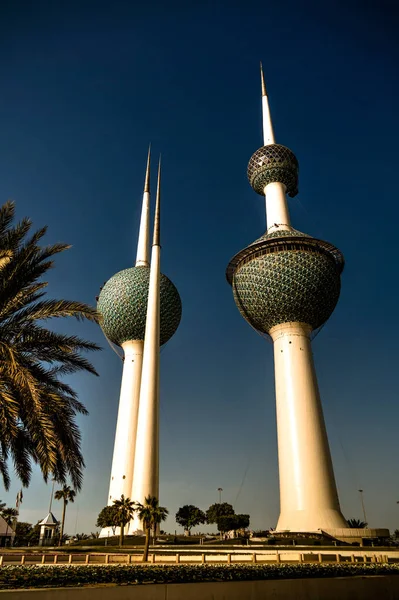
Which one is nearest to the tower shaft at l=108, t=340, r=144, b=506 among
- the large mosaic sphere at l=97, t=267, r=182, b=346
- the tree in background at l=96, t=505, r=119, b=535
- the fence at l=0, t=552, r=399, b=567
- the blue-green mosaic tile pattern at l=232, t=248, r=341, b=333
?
the large mosaic sphere at l=97, t=267, r=182, b=346

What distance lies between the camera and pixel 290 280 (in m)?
55.7

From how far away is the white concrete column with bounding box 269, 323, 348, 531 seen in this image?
148 ft

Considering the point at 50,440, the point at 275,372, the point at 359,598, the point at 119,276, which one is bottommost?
the point at 359,598

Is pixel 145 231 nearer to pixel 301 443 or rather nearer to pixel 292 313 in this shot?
pixel 292 313

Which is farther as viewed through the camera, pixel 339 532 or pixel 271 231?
pixel 271 231

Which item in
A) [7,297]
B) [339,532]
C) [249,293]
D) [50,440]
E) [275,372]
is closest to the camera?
[50,440]

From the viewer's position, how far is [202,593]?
1092 cm

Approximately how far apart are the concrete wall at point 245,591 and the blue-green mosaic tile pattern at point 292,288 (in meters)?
42.2

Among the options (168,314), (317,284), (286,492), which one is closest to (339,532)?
(286,492)

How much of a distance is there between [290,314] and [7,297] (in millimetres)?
42578

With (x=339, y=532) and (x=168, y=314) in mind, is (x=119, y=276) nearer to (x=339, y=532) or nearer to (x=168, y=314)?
(x=168, y=314)

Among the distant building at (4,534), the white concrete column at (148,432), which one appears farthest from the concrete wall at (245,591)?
the distant building at (4,534)

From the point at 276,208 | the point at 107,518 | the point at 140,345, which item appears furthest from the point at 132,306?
the point at 107,518

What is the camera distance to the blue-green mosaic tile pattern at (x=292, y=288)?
55.0 meters
